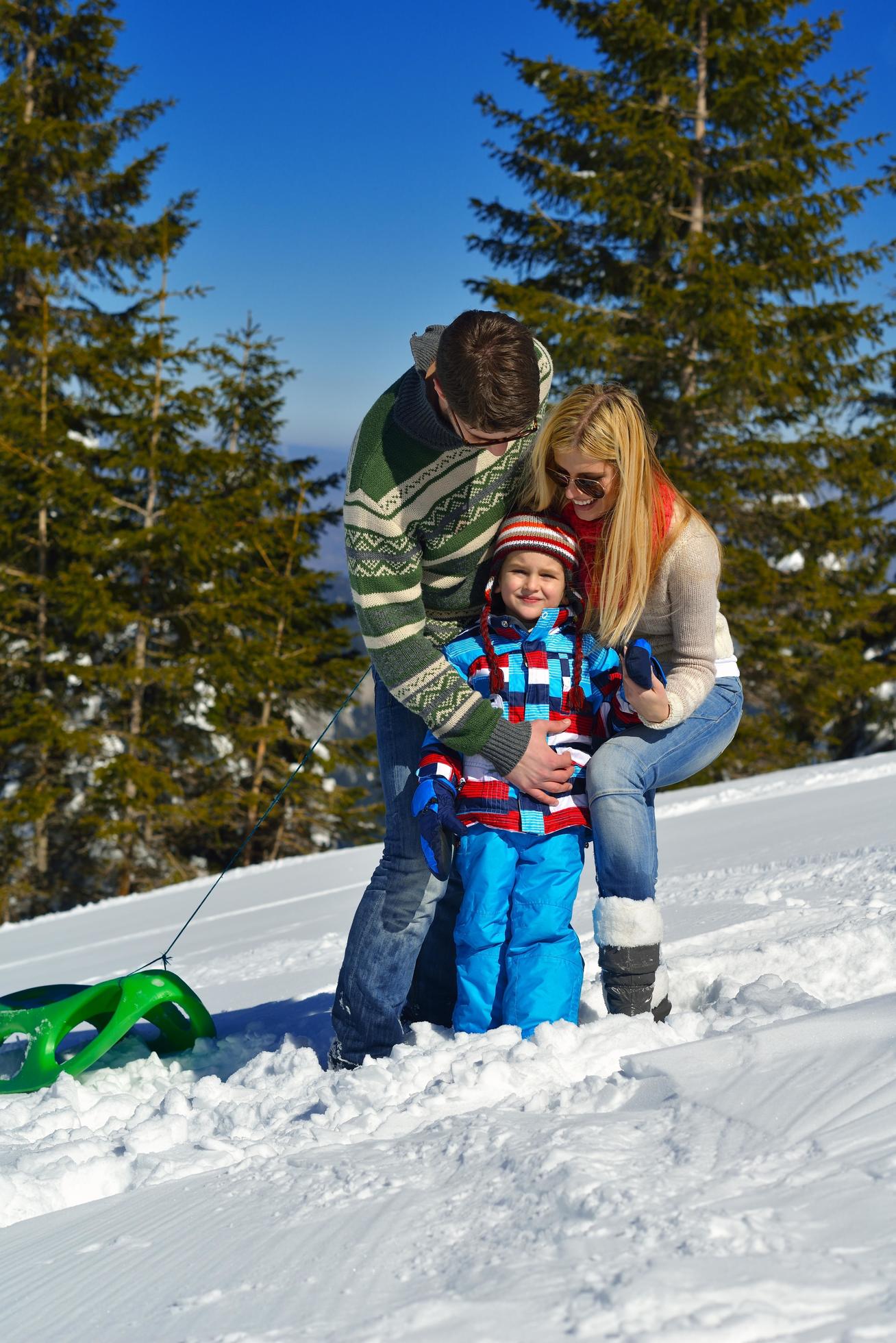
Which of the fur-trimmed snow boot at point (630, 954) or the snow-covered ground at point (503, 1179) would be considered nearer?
the snow-covered ground at point (503, 1179)

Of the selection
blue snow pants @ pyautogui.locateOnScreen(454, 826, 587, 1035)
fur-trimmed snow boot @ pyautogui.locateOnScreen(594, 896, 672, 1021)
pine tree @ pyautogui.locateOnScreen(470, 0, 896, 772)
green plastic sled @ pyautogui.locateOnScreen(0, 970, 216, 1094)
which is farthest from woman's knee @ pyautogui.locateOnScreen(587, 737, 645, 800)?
pine tree @ pyautogui.locateOnScreen(470, 0, 896, 772)

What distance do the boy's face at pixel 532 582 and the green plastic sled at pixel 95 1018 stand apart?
1.36 meters

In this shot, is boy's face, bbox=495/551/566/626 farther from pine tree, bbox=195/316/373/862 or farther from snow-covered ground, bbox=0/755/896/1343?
pine tree, bbox=195/316/373/862

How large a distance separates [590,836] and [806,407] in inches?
442

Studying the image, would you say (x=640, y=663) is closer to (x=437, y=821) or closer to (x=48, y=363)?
(x=437, y=821)

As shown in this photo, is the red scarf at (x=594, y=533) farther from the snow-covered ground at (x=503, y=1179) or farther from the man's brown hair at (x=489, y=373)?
the snow-covered ground at (x=503, y=1179)

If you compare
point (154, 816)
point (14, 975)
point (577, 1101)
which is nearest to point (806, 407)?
point (154, 816)

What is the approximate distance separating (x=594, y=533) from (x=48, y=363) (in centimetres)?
1162

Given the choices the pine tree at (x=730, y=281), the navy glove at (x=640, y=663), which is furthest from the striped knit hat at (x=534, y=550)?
the pine tree at (x=730, y=281)

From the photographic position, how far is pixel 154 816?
12.6 meters

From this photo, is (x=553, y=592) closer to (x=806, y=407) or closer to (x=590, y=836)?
(x=590, y=836)

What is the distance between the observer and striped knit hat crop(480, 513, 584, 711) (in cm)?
242

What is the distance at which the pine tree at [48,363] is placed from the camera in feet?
39.9

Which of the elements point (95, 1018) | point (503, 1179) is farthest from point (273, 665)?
point (503, 1179)
